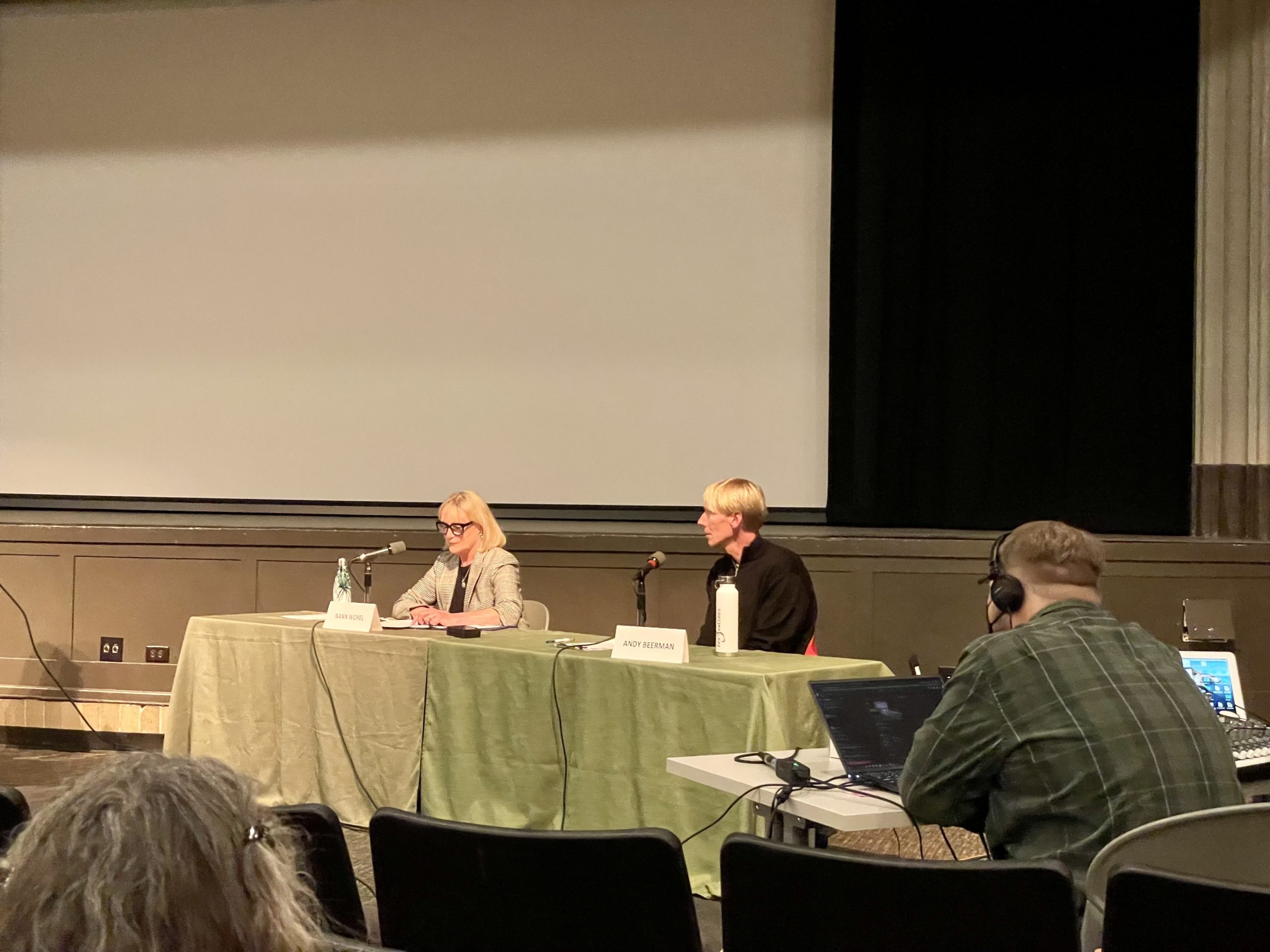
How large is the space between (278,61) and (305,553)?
2937mm

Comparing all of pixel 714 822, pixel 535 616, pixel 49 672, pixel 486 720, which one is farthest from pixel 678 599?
pixel 49 672

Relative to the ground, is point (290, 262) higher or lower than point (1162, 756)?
higher

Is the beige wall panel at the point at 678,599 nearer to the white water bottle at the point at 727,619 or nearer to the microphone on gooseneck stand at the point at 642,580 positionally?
the microphone on gooseneck stand at the point at 642,580

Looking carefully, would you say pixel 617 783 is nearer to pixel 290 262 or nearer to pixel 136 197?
pixel 290 262

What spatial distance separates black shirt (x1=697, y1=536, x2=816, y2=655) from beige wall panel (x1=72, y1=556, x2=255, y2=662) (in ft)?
9.55

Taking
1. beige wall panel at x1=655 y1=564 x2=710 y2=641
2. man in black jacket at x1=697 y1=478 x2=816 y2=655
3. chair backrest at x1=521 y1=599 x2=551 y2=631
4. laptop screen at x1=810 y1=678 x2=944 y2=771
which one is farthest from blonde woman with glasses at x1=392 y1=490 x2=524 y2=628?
laptop screen at x1=810 y1=678 x2=944 y2=771

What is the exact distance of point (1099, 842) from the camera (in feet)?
6.90

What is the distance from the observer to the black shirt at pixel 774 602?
4.50 metres

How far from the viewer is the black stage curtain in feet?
21.2

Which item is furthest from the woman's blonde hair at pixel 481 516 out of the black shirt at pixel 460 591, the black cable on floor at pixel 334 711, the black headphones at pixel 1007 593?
the black headphones at pixel 1007 593

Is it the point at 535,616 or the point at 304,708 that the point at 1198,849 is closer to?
the point at 304,708

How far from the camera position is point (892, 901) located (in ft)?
5.45

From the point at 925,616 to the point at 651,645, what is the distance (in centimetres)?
250

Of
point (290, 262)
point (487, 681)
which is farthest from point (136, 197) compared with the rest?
point (487, 681)
